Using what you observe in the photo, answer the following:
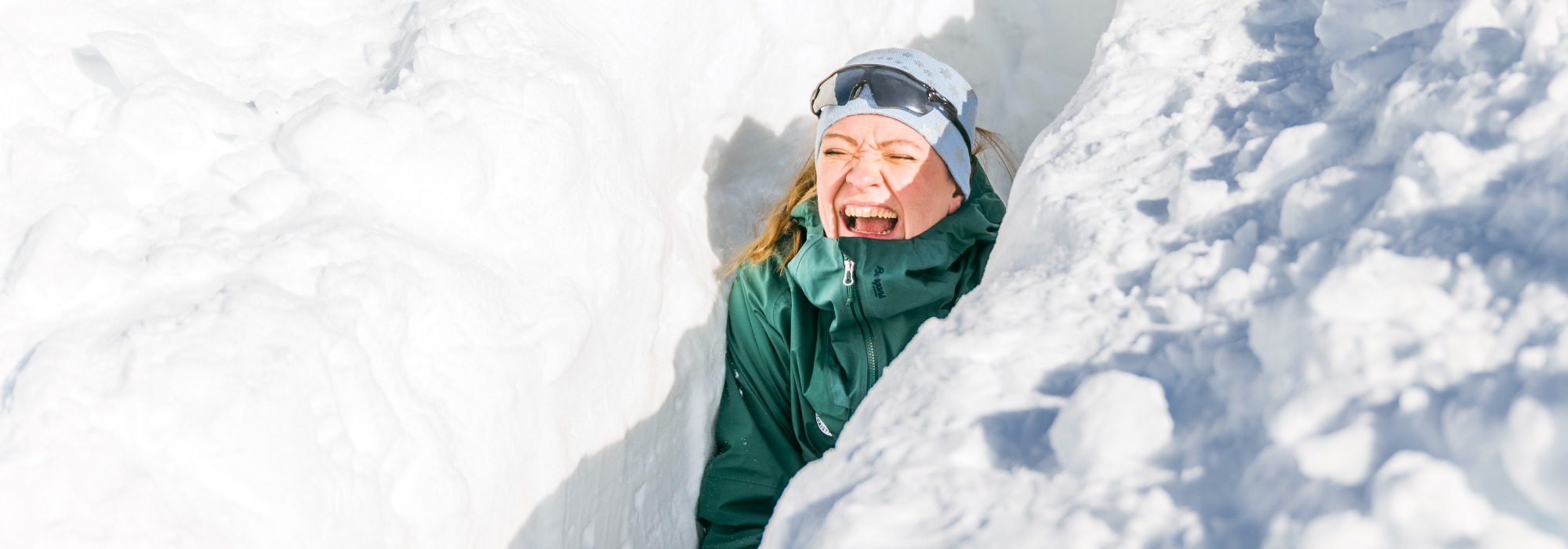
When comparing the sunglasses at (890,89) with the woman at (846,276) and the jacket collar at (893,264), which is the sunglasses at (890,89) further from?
the jacket collar at (893,264)

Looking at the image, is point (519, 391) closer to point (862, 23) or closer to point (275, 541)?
point (275, 541)

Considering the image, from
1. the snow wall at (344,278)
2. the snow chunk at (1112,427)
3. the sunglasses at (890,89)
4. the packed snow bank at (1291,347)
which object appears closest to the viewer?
the packed snow bank at (1291,347)

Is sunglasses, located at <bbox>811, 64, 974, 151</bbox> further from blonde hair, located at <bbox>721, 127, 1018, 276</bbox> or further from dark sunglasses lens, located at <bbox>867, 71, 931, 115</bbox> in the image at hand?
blonde hair, located at <bbox>721, 127, 1018, 276</bbox>

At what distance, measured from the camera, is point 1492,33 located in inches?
38.4

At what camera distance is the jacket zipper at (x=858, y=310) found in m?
2.26

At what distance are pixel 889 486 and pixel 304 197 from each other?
0.95m

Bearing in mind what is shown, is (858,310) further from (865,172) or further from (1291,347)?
(1291,347)

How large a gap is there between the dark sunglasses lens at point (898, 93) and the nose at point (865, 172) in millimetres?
133

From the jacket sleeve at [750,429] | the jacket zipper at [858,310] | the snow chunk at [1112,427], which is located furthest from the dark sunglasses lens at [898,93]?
the snow chunk at [1112,427]

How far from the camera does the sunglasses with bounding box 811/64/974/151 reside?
2.30 m

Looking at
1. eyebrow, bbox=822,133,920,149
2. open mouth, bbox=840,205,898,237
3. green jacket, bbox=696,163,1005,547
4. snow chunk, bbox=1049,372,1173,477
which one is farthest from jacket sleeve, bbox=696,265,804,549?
snow chunk, bbox=1049,372,1173,477

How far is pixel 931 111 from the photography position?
7.61 ft

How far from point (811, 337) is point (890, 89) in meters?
0.64

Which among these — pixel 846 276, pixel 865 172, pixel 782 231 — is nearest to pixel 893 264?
pixel 846 276
